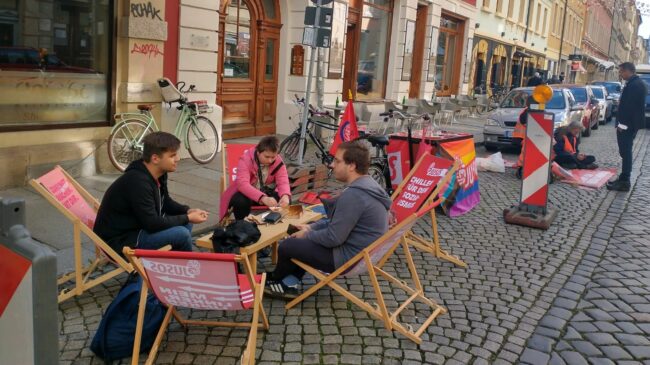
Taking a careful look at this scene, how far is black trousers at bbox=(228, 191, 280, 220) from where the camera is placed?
18.1 feet

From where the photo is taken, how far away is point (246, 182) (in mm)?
5484

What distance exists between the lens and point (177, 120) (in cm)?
972

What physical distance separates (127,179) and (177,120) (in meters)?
5.69

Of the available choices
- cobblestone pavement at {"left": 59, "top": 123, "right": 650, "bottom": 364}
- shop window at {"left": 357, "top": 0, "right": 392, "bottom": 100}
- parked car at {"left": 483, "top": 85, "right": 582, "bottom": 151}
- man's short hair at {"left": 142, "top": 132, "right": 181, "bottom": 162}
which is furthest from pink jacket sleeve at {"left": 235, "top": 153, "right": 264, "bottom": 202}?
shop window at {"left": 357, "top": 0, "right": 392, "bottom": 100}

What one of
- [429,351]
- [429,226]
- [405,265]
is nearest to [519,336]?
[429,351]

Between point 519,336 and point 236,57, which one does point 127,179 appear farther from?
point 236,57

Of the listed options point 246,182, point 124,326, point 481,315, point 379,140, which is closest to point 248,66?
point 379,140

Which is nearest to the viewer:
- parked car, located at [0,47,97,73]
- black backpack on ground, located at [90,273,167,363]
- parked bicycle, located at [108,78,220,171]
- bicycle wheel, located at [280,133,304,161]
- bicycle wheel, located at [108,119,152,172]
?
black backpack on ground, located at [90,273,167,363]

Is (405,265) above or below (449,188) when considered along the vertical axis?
below

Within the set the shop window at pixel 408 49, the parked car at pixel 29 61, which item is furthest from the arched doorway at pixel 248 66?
the shop window at pixel 408 49

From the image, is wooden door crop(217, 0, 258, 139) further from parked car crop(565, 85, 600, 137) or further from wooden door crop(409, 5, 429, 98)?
parked car crop(565, 85, 600, 137)

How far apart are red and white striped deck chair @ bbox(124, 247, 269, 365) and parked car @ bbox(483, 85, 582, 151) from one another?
1136 cm

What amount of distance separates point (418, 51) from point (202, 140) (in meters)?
12.1

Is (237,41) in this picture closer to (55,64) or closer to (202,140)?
(202,140)
